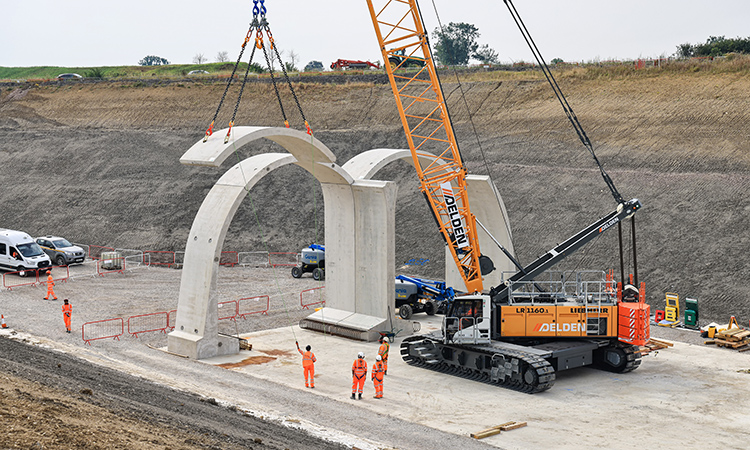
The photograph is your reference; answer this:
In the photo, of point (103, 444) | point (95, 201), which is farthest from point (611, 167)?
point (103, 444)

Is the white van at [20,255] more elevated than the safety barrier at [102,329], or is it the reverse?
the white van at [20,255]

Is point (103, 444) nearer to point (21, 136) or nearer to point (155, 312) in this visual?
point (155, 312)

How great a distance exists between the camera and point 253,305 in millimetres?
30078

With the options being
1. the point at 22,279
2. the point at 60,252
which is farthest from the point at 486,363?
the point at 60,252

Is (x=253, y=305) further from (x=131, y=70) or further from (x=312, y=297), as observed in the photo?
(x=131, y=70)

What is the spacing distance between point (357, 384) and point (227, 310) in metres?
12.0

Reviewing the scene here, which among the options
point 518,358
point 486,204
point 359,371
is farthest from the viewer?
point 486,204

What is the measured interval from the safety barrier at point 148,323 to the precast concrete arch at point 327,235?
3474 millimetres

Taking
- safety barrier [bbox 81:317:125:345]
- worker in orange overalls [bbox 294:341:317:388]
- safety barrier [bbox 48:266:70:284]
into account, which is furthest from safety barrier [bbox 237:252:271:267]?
worker in orange overalls [bbox 294:341:317:388]

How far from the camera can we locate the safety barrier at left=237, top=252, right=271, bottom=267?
40031 millimetres

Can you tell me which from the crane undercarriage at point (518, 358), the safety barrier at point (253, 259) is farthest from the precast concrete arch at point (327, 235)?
the safety barrier at point (253, 259)

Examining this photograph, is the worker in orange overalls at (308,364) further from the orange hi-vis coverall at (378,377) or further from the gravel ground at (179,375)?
the orange hi-vis coverall at (378,377)

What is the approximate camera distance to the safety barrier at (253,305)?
94.7 feet

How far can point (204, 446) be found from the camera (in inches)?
494
